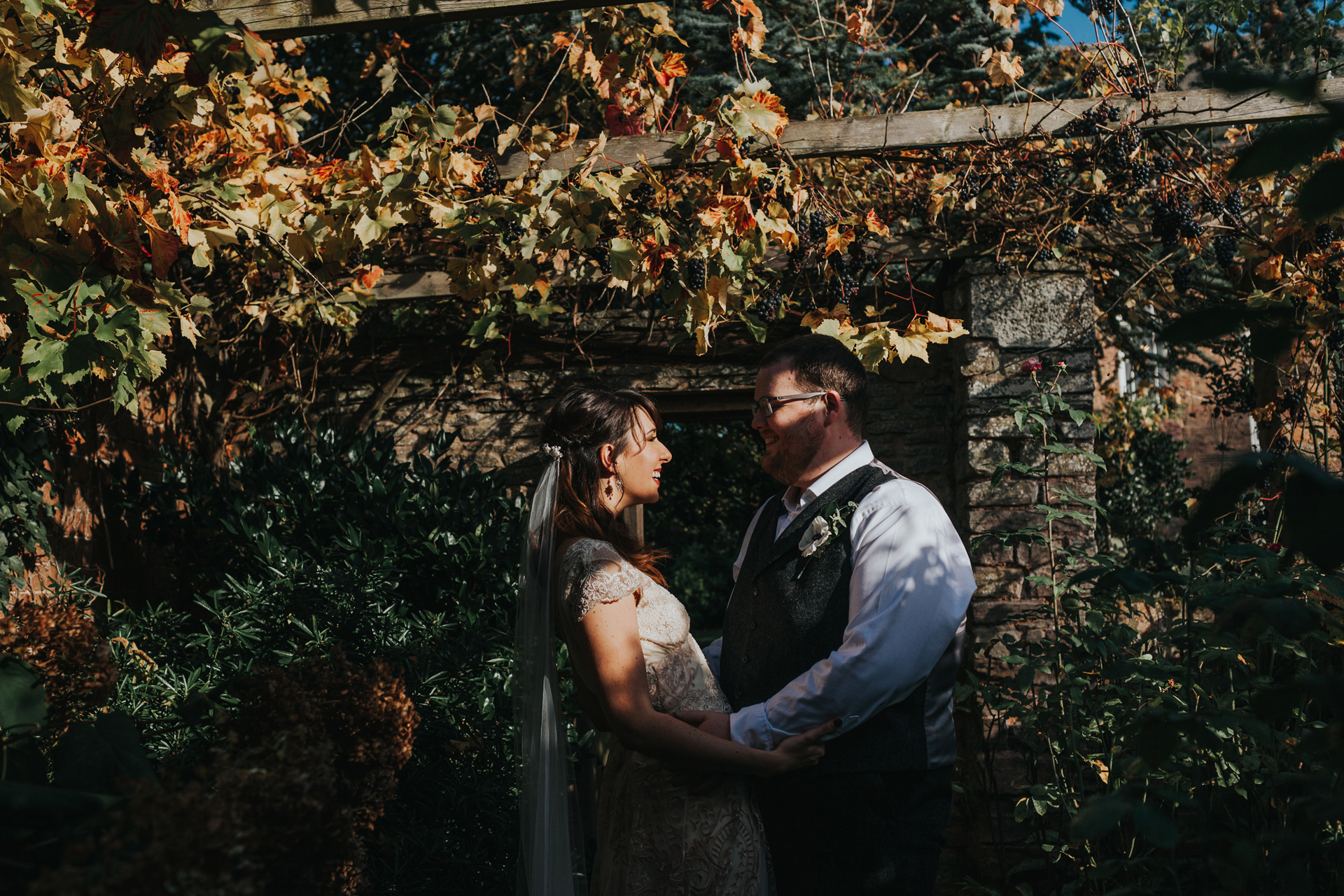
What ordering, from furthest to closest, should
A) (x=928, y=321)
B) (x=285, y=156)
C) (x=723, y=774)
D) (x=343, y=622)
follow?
(x=285, y=156), (x=928, y=321), (x=343, y=622), (x=723, y=774)

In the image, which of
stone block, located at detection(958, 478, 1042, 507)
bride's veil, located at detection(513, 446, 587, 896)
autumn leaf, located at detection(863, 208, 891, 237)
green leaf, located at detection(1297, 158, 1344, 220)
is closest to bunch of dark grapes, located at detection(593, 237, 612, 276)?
autumn leaf, located at detection(863, 208, 891, 237)

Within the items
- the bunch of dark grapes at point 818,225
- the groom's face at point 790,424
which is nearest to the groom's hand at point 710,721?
the groom's face at point 790,424

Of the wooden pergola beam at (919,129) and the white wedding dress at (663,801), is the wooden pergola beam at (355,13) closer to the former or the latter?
the white wedding dress at (663,801)

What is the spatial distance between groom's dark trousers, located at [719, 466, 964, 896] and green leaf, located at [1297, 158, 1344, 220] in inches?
54.9

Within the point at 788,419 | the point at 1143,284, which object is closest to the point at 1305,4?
the point at 1143,284

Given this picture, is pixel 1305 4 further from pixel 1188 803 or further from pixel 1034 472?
pixel 1188 803

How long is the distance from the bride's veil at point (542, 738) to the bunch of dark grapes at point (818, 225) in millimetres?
1673

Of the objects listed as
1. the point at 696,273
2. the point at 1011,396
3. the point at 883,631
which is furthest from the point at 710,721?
the point at 1011,396

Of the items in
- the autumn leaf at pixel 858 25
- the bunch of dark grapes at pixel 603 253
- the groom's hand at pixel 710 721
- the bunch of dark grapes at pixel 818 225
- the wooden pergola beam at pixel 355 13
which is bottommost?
the groom's hand at pixel 710 721

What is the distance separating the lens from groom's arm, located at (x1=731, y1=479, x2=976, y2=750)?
182 centimetres

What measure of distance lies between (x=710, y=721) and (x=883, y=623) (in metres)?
0.43

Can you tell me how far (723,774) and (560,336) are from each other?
10.2ft

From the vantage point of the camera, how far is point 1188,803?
135 cm

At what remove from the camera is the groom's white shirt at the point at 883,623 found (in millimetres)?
1822
